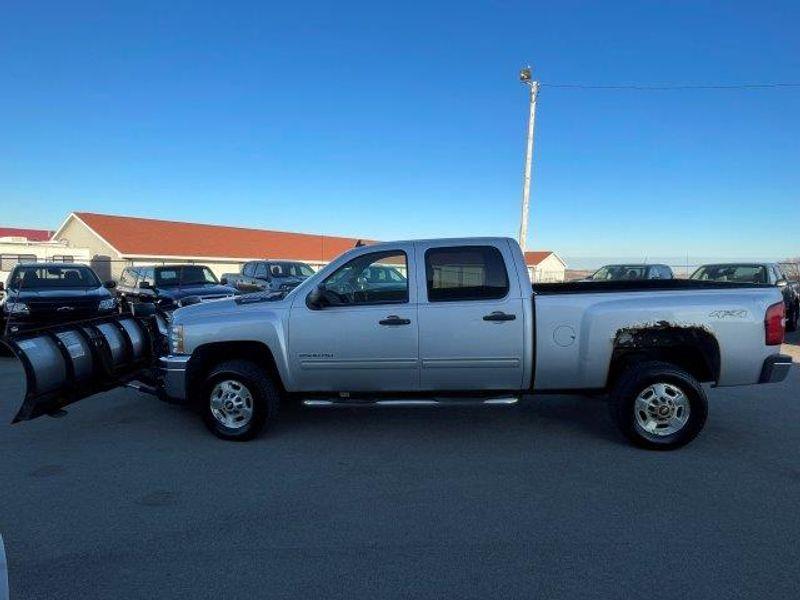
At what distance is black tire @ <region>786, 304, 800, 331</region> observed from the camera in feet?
42.4

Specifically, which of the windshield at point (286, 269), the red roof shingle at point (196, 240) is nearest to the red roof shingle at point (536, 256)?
the red roof shingle at point (196, 240)

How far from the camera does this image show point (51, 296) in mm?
10500

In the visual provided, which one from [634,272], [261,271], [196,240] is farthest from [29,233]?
[634,272]

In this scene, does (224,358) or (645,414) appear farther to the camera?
(224,358)

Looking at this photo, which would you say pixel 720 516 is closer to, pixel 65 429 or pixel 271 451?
pixel 271 451

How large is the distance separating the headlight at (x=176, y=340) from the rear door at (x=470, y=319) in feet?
7.75

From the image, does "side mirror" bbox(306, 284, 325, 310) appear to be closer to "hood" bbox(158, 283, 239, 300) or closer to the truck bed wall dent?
the truck bed wall dent

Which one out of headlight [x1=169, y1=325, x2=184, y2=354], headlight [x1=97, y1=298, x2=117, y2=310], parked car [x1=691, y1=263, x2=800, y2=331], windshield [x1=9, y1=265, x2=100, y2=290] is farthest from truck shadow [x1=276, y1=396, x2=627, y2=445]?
parked car [x1=691, y1=263, x2=800, y2=331]

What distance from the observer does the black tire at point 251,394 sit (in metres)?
5.30

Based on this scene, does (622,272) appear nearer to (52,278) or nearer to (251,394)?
(251,394)

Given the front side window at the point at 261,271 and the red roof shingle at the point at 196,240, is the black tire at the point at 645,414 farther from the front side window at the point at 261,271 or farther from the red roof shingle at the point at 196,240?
the red roof shingle at the point at 196,240

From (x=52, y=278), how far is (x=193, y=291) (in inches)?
116

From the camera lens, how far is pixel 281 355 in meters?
5.30

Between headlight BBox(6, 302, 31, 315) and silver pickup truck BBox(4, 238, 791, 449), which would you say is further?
headlight BBox(6, 302, 31, 315)
